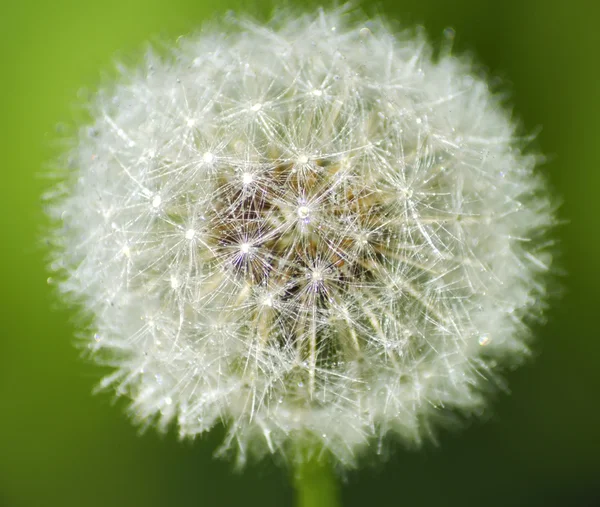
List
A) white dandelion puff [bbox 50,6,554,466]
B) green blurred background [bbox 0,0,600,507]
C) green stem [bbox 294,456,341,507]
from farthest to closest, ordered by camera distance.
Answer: green blurred background [bbox 0,0,600,507]
green stem [bbox 294,456,341,507]
white dandelion puff [bbox 50,6,554,466]

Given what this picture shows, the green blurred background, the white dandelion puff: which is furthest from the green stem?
the green blurred background

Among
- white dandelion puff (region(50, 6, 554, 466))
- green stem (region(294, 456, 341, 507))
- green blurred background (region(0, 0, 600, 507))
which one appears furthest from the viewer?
Result: green blurred background (region(0, 0, 600, 507))

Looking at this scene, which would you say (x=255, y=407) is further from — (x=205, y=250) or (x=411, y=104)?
(x=411, y=104)

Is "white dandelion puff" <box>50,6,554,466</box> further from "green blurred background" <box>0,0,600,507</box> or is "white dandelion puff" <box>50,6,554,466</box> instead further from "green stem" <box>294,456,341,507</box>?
"green blurred background" <box>0,0,600,507</box>

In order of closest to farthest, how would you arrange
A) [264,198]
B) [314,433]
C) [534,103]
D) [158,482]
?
[264,198] → [314,433] → [158,482] → [534,103]

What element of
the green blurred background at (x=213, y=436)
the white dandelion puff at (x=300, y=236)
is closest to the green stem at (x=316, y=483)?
the white dandelion puff at (x=300, y=236)

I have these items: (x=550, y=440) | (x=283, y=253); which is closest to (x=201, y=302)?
(x=283, y=253)
